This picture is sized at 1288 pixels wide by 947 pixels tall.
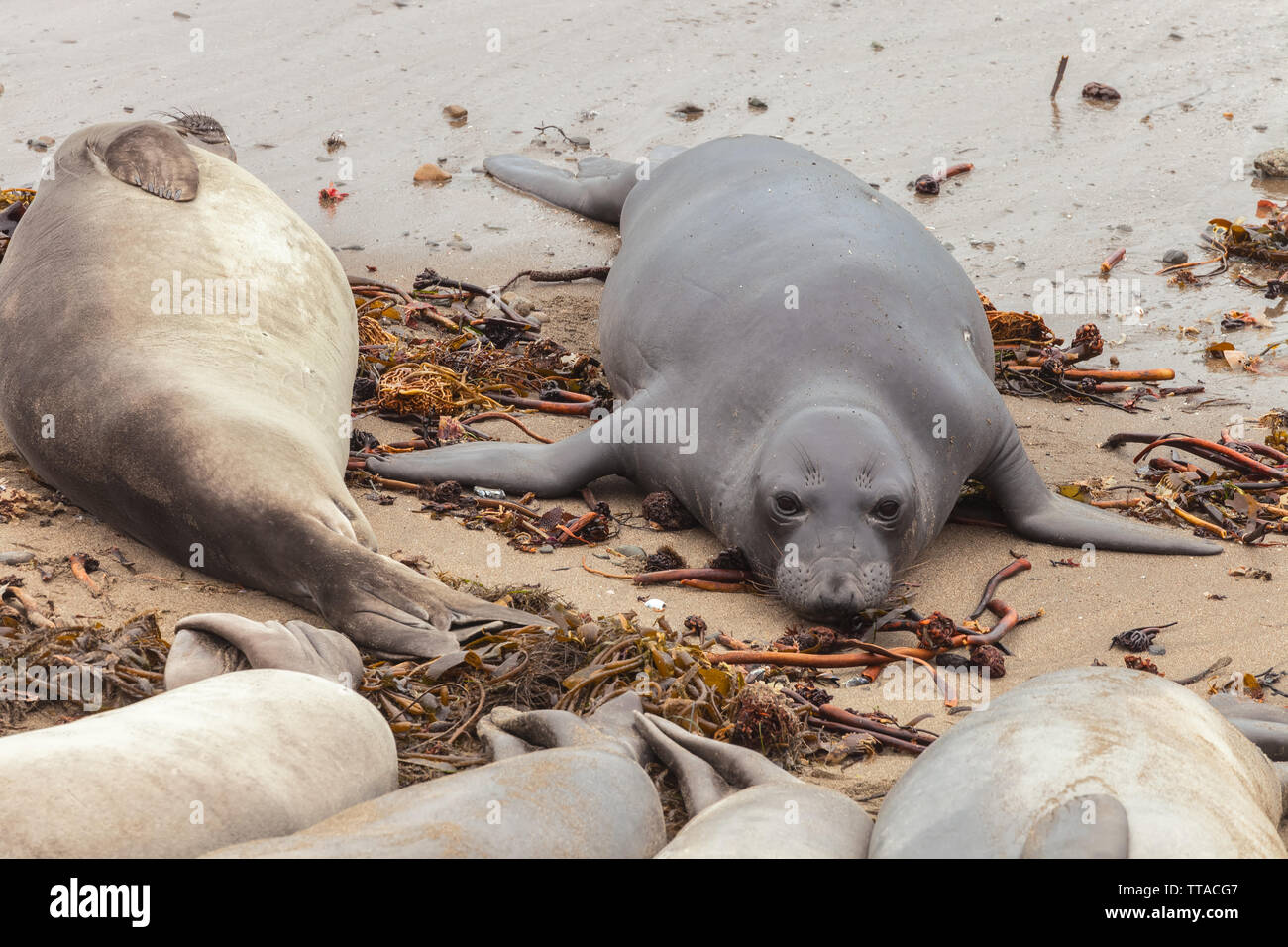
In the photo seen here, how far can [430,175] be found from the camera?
8.43m

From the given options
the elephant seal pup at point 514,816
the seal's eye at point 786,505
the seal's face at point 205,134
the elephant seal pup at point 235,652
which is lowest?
the seal's eye at point 786,505

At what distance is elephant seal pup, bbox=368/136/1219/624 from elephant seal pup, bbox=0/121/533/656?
67cm

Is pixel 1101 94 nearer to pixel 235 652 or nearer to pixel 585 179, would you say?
pixel 585 179

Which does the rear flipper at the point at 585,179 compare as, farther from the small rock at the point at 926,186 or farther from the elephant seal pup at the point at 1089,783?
the elephant seal pup at the point at 1089,783

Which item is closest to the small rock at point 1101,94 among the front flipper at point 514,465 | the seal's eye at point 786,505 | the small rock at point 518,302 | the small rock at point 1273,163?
the small rock at point 1273,163

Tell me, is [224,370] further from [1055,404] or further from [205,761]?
[1055,404]

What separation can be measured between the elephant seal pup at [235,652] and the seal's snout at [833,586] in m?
1.49

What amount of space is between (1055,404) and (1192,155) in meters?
3.57

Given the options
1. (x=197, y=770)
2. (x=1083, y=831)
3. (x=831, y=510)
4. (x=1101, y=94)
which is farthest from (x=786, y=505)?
(x=1101, y=94)

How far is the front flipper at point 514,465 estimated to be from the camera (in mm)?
5254

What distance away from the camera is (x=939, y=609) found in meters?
4.67

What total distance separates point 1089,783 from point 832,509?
2.23 meters

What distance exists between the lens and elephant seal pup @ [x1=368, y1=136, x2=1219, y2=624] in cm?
470

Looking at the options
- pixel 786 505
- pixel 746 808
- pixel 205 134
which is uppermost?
pixel 205 134
